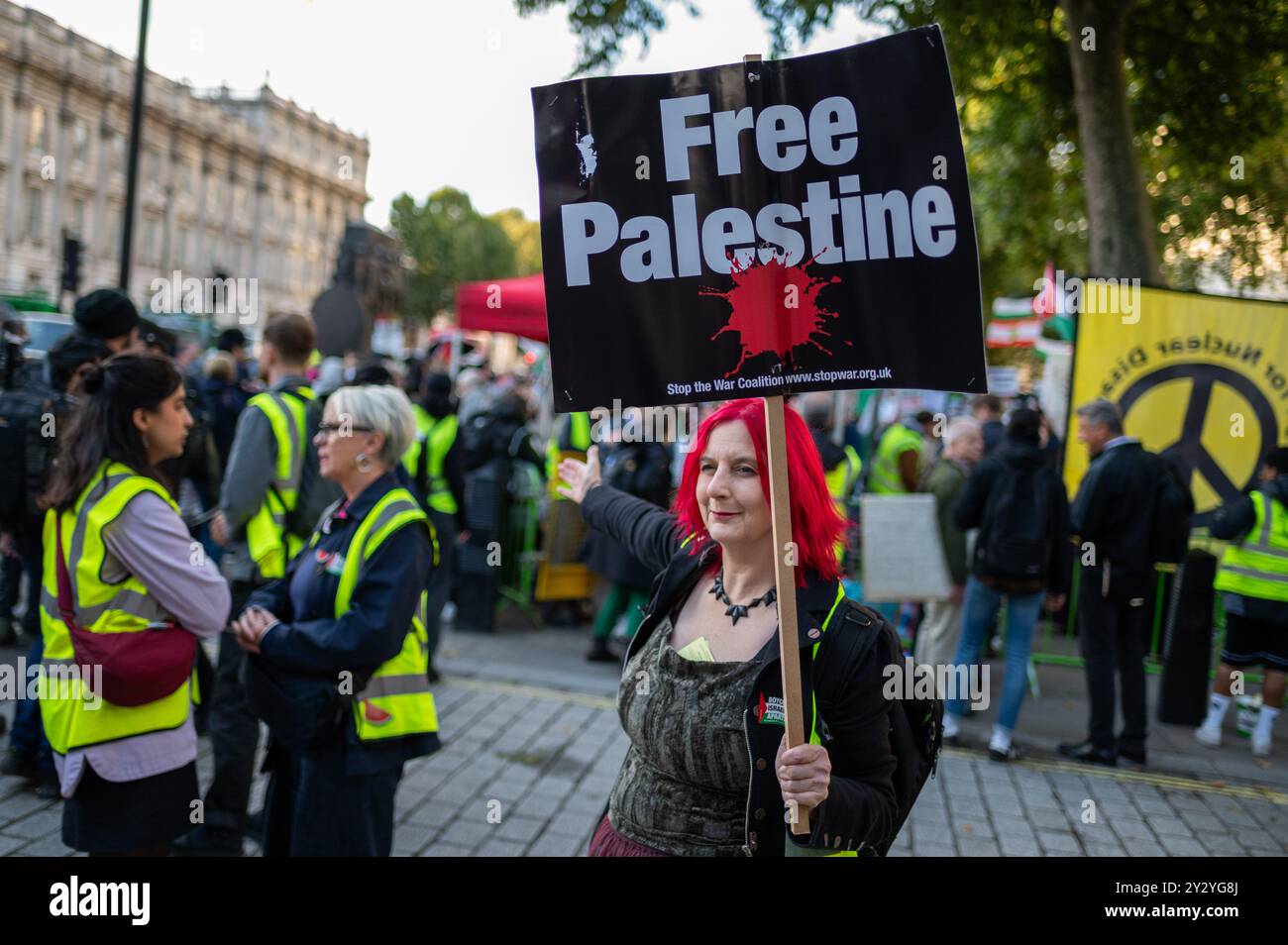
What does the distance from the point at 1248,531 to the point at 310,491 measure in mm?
5700

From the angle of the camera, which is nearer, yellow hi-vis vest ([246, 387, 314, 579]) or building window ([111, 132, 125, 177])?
yellow hi-vis vest ([246, 387, 314, 579])

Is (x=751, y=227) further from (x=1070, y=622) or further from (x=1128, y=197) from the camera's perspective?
(x=1128, y=197)

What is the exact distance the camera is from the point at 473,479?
8.42 metres

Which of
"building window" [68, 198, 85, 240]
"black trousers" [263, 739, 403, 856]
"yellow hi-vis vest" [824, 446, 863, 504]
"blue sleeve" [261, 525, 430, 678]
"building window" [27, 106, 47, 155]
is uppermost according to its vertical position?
"building window" [27, 106, 47, 155]

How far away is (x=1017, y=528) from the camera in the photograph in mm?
6125

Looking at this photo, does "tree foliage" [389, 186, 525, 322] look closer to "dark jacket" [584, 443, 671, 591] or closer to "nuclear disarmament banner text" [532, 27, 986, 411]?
"dark jacket" [584, 443, 671, 591]

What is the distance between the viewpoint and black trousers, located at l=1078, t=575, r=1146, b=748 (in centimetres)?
604

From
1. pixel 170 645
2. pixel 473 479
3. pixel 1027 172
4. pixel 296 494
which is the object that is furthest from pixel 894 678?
pixel 1027 172

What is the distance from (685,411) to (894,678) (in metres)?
6.04

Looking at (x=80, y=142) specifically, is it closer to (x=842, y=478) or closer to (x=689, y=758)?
(x=842, y=478)

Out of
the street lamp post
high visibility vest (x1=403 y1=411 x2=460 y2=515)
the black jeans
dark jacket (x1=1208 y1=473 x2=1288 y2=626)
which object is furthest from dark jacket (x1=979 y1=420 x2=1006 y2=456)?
the street lamp post

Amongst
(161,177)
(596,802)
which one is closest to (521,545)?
(596,802)

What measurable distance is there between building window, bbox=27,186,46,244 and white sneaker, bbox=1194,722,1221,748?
5084cm

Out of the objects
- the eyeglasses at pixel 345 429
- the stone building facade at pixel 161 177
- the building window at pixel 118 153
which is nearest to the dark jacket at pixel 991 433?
the eyeglasses at pixel 345 429
